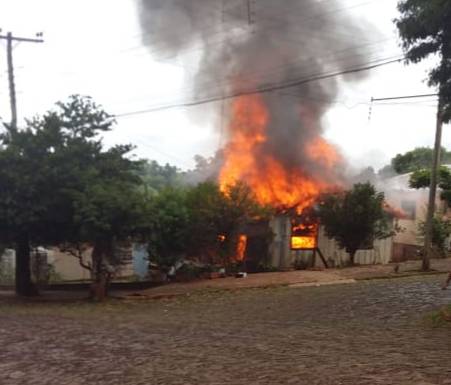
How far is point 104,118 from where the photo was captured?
17.9 meters

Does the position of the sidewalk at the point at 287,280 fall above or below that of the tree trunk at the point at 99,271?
below

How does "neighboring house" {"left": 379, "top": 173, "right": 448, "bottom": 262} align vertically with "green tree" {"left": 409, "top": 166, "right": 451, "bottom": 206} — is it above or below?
below

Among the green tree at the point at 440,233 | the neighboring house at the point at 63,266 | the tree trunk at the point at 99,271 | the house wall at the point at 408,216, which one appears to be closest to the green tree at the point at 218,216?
the neighboring house at the point at 63,266

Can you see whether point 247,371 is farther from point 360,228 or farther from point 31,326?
point 360,228

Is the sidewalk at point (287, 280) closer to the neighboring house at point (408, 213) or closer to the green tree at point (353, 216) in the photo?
the green tree at point (353, 216)

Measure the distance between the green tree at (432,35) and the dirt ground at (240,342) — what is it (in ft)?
13.8

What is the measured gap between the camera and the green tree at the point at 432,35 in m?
9.41

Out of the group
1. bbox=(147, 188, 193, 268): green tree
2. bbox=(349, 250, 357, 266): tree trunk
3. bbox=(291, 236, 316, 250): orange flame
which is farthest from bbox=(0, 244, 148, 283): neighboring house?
bbox=(349, 250, 357, 266): tree trunk

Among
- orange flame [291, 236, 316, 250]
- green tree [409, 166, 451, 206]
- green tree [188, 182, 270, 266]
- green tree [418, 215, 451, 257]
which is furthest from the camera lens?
green tree [418, 215, 451, 257]

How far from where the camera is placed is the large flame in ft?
86.3

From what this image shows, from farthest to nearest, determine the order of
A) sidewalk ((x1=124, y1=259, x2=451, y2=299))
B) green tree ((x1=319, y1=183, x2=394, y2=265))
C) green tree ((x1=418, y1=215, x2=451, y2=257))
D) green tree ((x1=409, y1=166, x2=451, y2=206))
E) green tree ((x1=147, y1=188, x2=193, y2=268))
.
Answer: green tree ((x1=418, y1=215, x2=451, y2=257)) < green tree ((x1=409, y1=166, x2=451, y2=206)) < green tree ((x1=319, y1=183, x2=394, y2=265)) < green tree ((x1=147, y1=188, x2=193, y2=268)) < sidewalk ((x1=124, y1=259, x2=451, y2=299))

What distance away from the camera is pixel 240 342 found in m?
8.62

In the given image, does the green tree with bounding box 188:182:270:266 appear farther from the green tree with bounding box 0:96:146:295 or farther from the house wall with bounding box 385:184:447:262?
the house wall with bounding box 385:184:447:262

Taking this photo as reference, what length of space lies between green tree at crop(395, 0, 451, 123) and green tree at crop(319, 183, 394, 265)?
12.5 meters
